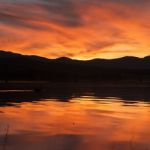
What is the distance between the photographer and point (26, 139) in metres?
19.6

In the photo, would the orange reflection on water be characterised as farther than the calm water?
Yes

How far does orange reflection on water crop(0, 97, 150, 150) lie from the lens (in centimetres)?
1870

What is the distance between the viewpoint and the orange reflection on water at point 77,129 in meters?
18.7

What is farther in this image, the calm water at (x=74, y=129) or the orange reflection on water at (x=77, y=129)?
the orange reflection on water at (x=77, y=129)

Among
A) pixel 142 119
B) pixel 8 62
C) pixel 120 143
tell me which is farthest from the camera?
pixel 8 62

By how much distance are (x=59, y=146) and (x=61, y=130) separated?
4439mm

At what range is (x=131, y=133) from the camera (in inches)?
865

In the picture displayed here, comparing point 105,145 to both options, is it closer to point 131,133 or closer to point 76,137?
point 76,137

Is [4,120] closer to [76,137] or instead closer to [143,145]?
[76,137]

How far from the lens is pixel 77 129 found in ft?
76.4

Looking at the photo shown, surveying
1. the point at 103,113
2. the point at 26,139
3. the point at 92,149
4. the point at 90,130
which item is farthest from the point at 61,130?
the point at 103,113

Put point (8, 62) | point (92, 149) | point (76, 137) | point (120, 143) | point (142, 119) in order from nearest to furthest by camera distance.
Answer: point (92, 149) → point (120, 143) → point (76, 137) → point (142, 119) → point (8, 62)

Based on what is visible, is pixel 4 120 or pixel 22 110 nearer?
pixel 4 120

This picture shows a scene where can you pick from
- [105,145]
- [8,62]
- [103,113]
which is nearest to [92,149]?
[105,145]
